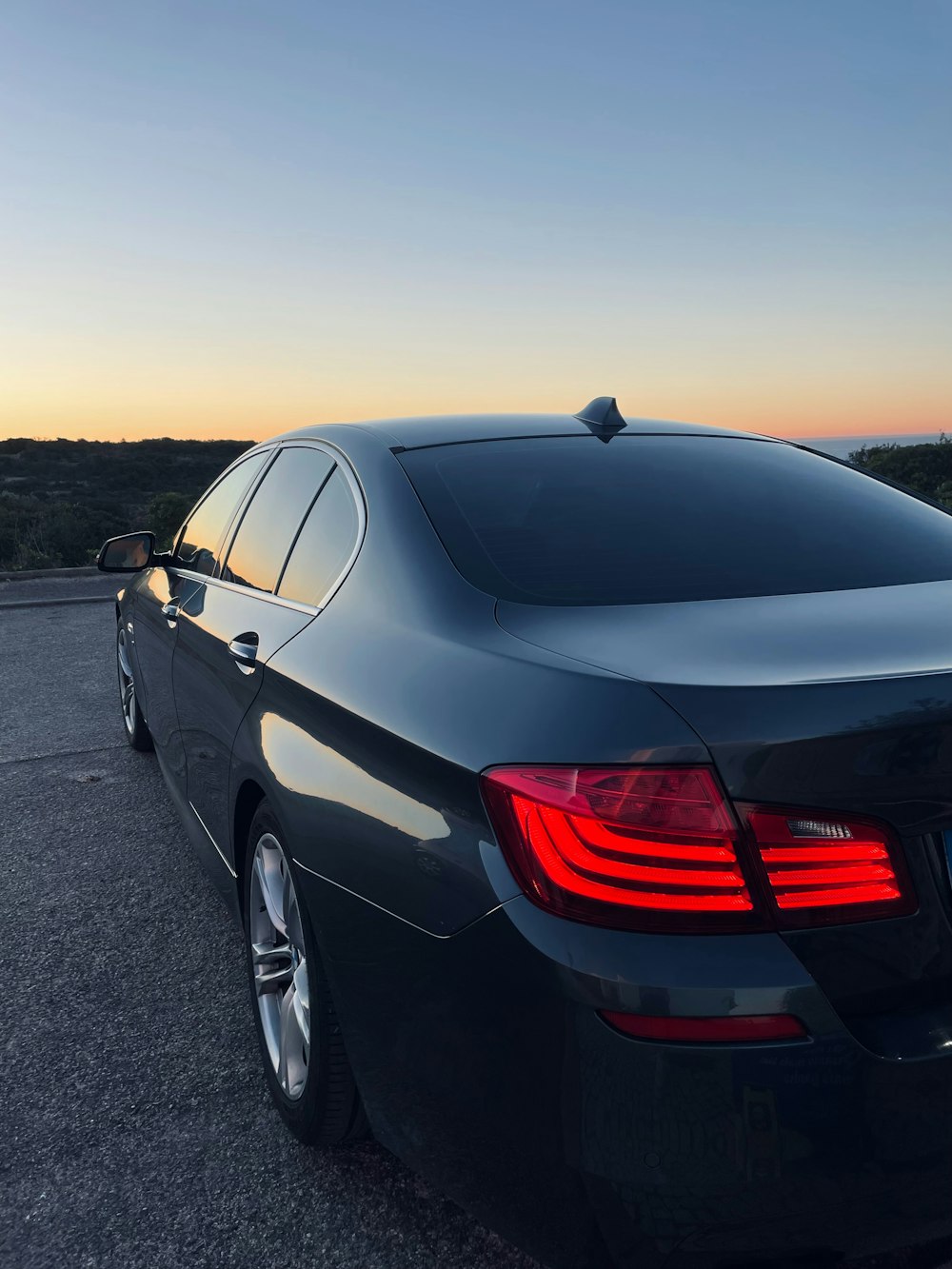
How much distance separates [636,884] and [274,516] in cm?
201

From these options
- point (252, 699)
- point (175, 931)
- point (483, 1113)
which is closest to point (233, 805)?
point (252, 699)

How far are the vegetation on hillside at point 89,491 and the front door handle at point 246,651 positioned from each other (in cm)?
1593

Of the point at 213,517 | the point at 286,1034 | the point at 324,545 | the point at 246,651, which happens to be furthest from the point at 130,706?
the point at 286,1034

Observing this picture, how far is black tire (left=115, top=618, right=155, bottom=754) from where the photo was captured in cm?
519

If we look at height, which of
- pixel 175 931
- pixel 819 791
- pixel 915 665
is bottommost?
pixel 175 931

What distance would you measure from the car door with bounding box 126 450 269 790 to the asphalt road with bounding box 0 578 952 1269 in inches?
19.2

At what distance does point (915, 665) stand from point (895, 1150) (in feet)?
2.09

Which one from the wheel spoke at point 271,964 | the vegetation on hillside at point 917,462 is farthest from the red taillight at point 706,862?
the vegetation on hillside at point 917,462

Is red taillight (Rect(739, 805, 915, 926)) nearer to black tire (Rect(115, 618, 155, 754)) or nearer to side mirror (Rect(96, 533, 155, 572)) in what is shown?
side mirror (Rect(96, 533, 155, 572))

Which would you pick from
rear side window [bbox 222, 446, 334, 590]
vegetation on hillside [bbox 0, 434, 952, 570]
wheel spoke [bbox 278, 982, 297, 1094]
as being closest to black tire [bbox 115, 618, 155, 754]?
rear side window [bbox 222, 446, 334, 590]

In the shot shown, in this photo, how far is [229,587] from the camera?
311 centimetres

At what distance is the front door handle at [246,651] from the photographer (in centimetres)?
247

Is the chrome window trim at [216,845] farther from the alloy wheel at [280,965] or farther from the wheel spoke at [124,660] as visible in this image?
the wheel spoke at [124,660]

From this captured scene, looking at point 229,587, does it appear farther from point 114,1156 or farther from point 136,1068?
point 114,1156
